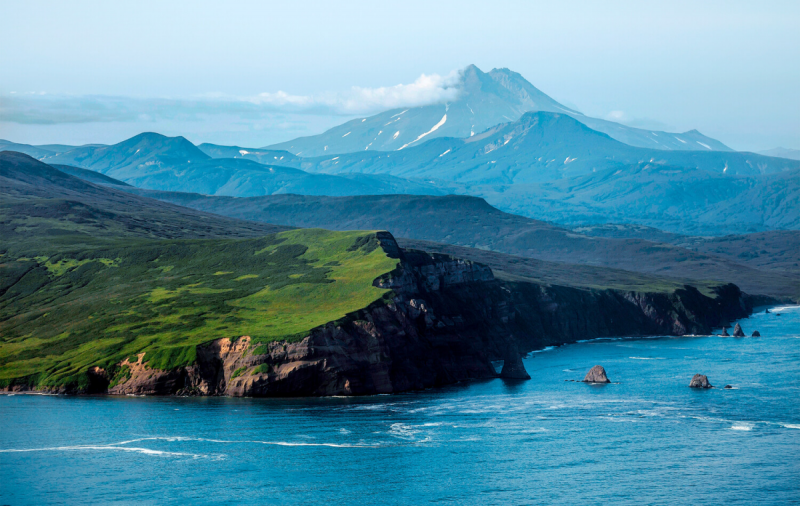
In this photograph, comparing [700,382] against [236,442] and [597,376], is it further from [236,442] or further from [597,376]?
[236,442]

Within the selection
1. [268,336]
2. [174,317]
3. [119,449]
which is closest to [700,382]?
[268,336]

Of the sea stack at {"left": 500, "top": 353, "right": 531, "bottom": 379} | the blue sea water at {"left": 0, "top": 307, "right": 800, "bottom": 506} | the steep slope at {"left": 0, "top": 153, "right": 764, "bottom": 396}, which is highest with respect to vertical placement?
the steep slope at {"left": 0, "top": 153, "right": 764, "bottom": 396}

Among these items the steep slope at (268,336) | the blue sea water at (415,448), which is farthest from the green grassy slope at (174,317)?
the blue sea water at (415,448)

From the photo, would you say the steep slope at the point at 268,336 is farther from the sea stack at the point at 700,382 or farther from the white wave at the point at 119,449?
the white wave at the point at 119,449

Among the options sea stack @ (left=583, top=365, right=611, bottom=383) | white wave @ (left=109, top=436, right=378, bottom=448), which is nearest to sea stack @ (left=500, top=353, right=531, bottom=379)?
sea stack @ (left=583, top=365, right=611, bottom=383)

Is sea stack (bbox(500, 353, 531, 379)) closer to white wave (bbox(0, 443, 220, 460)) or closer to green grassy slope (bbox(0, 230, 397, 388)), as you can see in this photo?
green grassy slope (bbox(0, 230, 397, 388))

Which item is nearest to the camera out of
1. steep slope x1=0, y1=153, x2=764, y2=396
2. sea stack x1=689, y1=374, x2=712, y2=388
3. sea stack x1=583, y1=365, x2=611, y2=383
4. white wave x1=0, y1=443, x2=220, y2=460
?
white wave x1=0, y1=443, x2=220, y2=460

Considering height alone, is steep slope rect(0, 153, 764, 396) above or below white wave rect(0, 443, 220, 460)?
above

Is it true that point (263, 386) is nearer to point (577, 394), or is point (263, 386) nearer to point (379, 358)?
point (379, 358)
